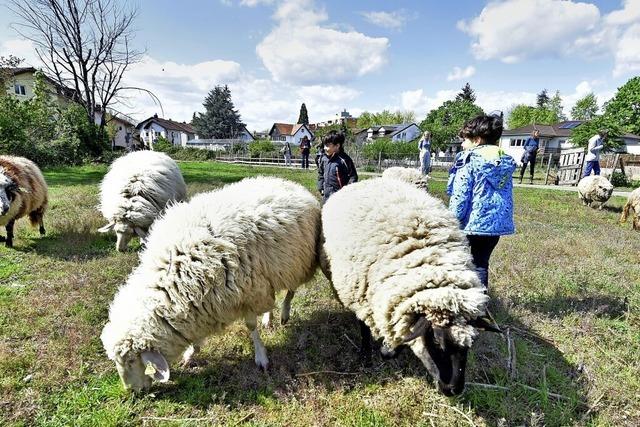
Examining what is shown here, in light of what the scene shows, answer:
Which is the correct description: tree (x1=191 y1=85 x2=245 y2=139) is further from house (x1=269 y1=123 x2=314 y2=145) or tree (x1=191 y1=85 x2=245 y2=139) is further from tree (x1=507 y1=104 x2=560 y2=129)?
tree (x1=507 y1=104 x2=560 y2=129)

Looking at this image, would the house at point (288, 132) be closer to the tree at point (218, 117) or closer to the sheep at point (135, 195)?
the tree at point (218, 117)

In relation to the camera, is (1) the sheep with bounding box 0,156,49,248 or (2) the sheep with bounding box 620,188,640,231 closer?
(1) the sheep with bounding box 0,156,49,248

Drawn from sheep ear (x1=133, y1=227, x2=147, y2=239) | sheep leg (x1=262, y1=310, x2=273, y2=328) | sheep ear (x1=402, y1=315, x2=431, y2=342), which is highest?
sheep ear (x1=402, y1=315, x2=431, y2=342)

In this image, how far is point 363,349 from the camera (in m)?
3.54

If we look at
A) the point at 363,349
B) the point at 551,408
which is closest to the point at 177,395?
the point at 363,349

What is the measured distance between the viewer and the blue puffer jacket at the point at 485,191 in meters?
3.49

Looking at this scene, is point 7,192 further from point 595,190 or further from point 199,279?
point 595,190

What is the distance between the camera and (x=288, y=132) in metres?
90.9

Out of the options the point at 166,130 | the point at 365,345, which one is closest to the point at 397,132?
the point at 166,130

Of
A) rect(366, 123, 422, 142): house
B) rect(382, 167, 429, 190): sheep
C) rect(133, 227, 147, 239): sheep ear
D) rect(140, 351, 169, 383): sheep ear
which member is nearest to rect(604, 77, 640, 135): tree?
rect(366, 123, 422, 142): house

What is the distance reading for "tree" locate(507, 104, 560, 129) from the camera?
78.8 meters

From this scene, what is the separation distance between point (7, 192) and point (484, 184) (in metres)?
7.80

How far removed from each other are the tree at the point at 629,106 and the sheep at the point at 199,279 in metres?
51.9

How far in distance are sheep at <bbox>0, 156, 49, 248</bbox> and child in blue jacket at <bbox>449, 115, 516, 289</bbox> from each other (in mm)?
7367
